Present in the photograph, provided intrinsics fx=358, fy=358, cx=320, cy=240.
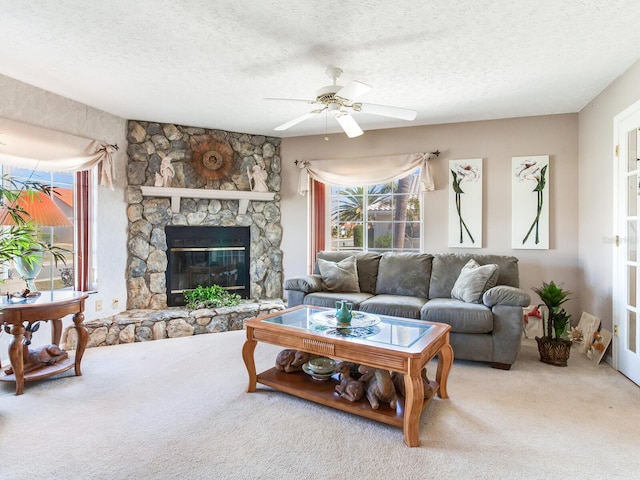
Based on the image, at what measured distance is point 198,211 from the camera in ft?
14.5

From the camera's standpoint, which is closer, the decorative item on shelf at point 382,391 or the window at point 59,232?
the decorative item on shelf at point 382,391

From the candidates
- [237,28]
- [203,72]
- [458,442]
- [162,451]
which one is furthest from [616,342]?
[203,72]

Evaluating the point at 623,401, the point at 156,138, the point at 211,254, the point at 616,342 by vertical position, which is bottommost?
the point at 623,401

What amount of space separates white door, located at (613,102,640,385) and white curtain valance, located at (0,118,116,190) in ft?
15.5

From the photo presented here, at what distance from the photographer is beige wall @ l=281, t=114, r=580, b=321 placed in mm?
3803

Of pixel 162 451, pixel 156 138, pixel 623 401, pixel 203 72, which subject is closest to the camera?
pixel 162 451

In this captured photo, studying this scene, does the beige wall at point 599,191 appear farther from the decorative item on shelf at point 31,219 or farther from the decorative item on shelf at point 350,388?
the decorative item on shelf at point 31,219

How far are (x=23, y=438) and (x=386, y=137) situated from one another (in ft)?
13.8

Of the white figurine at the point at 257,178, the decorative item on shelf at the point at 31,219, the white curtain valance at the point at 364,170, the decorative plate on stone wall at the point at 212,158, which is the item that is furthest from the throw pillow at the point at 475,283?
the decorative item on shelf at the point at 31,219

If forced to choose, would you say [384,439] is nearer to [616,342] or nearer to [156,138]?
[616,342]

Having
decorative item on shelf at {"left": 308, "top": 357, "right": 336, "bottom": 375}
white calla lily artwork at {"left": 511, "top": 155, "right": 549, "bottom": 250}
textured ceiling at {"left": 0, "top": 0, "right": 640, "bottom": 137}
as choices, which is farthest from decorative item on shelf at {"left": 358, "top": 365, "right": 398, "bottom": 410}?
white calla lily artwork at {"left": 511, "top": 155, "right": 549, "bottom": 250}

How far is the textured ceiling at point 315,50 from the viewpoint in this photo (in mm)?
Result: 2033

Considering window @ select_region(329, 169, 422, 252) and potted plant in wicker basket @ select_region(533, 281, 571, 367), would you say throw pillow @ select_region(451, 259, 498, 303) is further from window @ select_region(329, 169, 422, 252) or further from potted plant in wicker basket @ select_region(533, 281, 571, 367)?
window @ select_region(329, 169, 422, 252)

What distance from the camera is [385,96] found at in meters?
3.36
